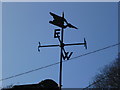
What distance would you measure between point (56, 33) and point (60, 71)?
2.93 feet

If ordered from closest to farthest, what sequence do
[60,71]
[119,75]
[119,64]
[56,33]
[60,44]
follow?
[60,71], [60,44], [56,33], [119,75], [119,64]

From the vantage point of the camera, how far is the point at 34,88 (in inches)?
166

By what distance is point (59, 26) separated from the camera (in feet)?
14.9

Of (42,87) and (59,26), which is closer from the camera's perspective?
(42,87)

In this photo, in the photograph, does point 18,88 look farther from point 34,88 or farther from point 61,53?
point 61,53

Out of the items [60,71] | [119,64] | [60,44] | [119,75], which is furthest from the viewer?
[119,64]

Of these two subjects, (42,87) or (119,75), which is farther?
(119,75)

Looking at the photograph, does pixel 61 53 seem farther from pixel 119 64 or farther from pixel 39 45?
pixel 119 64

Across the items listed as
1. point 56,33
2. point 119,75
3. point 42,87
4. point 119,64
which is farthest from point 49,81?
point 119,64

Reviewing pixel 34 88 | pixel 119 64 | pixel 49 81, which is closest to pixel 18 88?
pixel 34 88

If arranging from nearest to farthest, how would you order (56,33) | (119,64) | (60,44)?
(60,44) < (56,33) < (119,64)

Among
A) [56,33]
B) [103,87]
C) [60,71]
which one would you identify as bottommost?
[103,87]

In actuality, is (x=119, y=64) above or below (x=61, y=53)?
below

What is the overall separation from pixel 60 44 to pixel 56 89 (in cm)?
77
